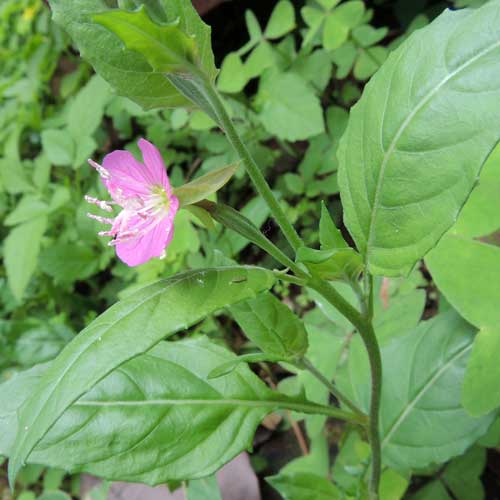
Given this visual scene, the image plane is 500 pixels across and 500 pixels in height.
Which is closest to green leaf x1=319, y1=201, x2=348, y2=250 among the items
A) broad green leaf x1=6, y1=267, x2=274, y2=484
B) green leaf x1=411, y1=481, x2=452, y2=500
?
broad green leaf x1=6, y1=267, x2=274, y2=484

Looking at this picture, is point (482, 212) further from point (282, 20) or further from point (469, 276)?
point (282, 20)

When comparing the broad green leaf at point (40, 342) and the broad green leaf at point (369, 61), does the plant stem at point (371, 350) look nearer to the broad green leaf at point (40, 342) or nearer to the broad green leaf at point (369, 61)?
the broad green leaf at point (369, 61)

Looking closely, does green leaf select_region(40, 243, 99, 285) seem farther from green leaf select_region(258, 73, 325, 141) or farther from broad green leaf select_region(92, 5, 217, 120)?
broad green leaf select_region(92, 5, 217, 120)

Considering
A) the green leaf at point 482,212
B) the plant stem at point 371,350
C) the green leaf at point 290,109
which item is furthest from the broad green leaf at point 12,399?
the green leaf at point 290,109

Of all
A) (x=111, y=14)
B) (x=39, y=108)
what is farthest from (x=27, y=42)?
(x=111, y=14)

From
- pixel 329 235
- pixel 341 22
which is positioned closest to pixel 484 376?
pixel 329 235

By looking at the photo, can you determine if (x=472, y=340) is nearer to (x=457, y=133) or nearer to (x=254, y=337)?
(x=254, y=337)
